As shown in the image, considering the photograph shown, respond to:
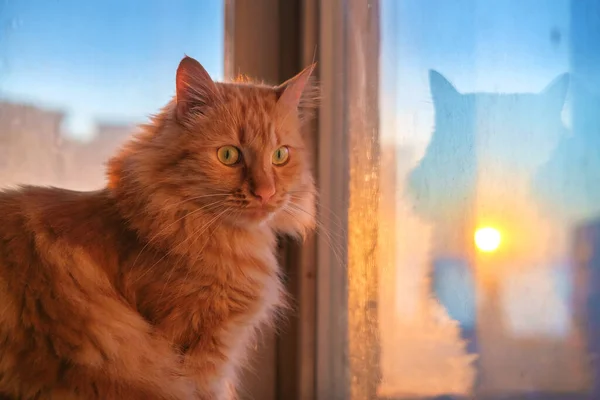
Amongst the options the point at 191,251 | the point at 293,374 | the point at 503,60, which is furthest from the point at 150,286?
the point at 503,60

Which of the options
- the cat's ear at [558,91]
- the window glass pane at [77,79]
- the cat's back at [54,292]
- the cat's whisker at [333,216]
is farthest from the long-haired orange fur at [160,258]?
the cat's ear at [558,91]

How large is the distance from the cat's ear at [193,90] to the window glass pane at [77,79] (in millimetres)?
480

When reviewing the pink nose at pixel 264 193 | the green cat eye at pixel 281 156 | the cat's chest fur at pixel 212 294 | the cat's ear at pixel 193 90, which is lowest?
the cat's chest fur at pixel 212 294

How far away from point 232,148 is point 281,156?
0.47 feet

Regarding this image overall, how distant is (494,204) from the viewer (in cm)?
138

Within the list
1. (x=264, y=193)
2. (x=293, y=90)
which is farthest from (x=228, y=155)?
(x=293, y=90)

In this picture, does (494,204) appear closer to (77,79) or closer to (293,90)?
(293,90)

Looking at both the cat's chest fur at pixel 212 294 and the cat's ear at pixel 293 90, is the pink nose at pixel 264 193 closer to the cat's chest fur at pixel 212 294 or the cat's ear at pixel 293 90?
the cat's chest fur at pixel 212 294

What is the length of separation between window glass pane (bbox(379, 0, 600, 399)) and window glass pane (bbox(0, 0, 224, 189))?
787 mm

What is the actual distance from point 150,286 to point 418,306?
692mm

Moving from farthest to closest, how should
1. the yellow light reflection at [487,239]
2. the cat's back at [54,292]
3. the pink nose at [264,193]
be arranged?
the yellow light reflection at [487,239], the pink nose at [264,193], the cat's back at [54,292]

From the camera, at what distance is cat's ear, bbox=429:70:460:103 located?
1438mm

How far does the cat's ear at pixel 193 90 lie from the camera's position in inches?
50.1

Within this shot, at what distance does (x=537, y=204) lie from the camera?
1345mm
